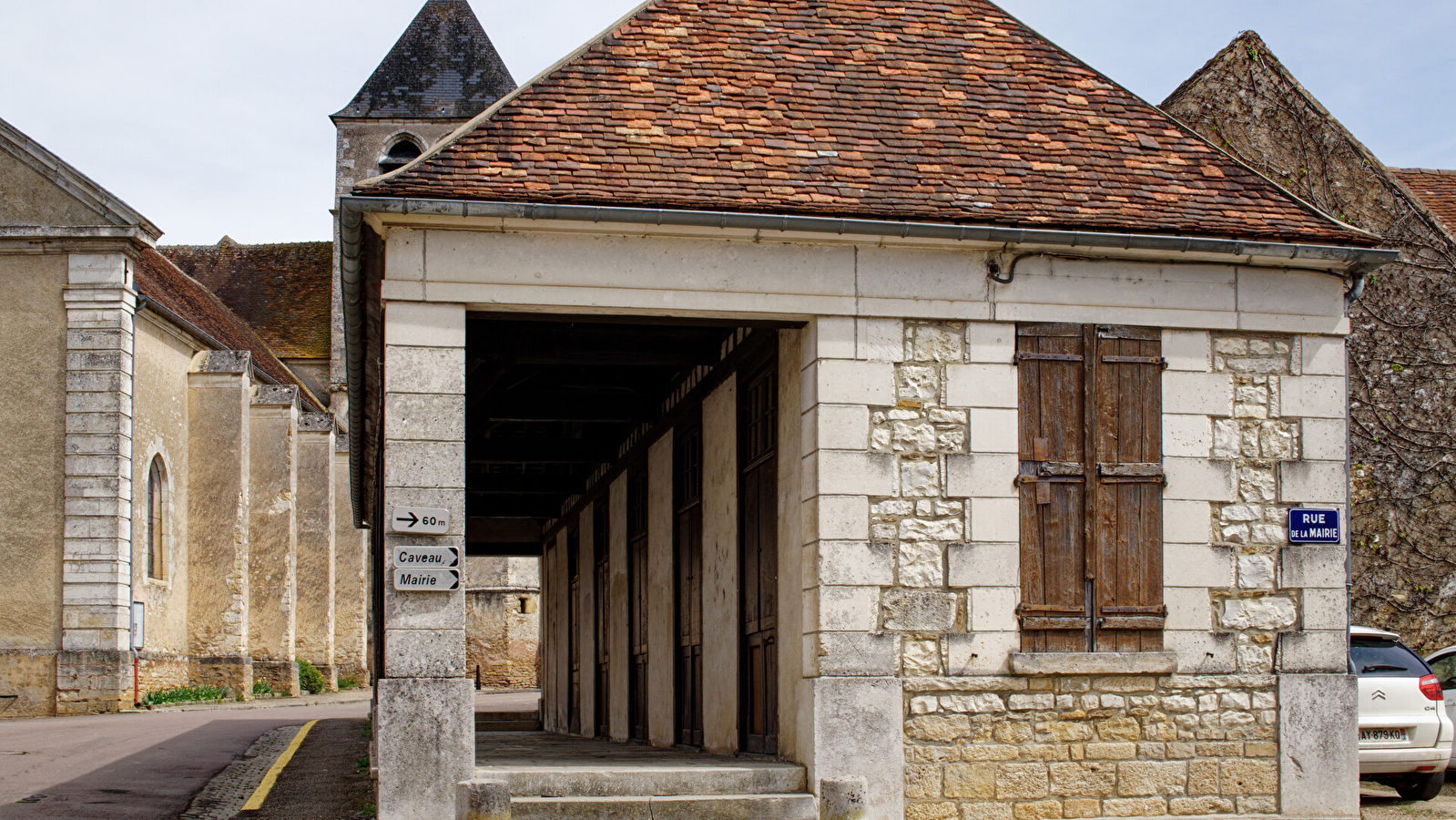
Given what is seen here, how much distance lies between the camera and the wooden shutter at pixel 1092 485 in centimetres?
Answer: 919

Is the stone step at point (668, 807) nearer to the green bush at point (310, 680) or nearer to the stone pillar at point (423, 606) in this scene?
the stone pillar at point (423, 606)

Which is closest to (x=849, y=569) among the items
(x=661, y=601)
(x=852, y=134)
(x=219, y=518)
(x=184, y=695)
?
(x=852, y=134)

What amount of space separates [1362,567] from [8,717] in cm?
1860

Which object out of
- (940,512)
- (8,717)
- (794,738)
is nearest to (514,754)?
(794,738)

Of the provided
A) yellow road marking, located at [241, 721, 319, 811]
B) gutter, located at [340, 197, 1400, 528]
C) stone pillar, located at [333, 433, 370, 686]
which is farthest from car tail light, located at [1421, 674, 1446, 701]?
stone pillar, located at [333, 433, 370, 686]

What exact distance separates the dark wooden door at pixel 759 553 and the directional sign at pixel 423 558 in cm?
256

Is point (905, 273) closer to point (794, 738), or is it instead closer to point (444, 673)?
point (794, 738)

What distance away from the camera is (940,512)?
29.7ft

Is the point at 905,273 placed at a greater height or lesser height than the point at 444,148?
lesser

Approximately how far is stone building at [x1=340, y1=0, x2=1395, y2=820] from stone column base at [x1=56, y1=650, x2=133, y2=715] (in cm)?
1327

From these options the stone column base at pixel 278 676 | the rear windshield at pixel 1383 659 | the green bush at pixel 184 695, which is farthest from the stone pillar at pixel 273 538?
the rear windshield at pixel 1383 659

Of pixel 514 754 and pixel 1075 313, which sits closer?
pixel 1075 313

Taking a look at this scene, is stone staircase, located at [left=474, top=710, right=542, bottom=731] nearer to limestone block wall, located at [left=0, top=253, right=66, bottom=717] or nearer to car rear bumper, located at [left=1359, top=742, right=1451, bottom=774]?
limestone block wall, located at [left=0, top=253, right=66, bottom=717]

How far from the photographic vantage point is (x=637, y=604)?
50.4ft
